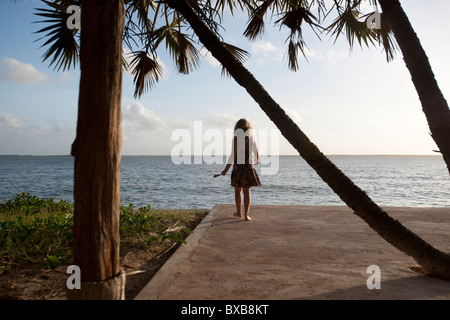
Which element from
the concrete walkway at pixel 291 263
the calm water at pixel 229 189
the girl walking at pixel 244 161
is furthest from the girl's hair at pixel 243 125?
the calm water at pixel 229 189

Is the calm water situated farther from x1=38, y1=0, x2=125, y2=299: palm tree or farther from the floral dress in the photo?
x1=38, y1=0, x2=125, y2=299: palm tree

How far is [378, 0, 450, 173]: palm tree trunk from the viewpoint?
9.23 ft

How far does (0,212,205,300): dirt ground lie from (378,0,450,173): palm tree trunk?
280cm

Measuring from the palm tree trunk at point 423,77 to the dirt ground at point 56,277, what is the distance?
2802 millimetres

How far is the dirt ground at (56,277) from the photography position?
285 centimetres

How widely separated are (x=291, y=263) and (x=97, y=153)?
2.46 meters

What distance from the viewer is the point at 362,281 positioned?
294 centimetres

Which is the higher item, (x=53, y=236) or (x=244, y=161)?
(x=244, y=161)

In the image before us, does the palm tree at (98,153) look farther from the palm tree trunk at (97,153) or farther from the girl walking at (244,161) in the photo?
the girl walking at (244,161)

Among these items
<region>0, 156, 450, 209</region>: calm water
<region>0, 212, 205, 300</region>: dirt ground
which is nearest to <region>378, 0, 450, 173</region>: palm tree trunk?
<region>0, 212, 205, 300</region>: dirt ground

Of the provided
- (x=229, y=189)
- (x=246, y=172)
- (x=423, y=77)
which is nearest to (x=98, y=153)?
(x=423, y=77)

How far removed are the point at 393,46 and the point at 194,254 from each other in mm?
3664

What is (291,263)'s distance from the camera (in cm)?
348

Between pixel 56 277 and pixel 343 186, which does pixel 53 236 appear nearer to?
pixel 56 277
